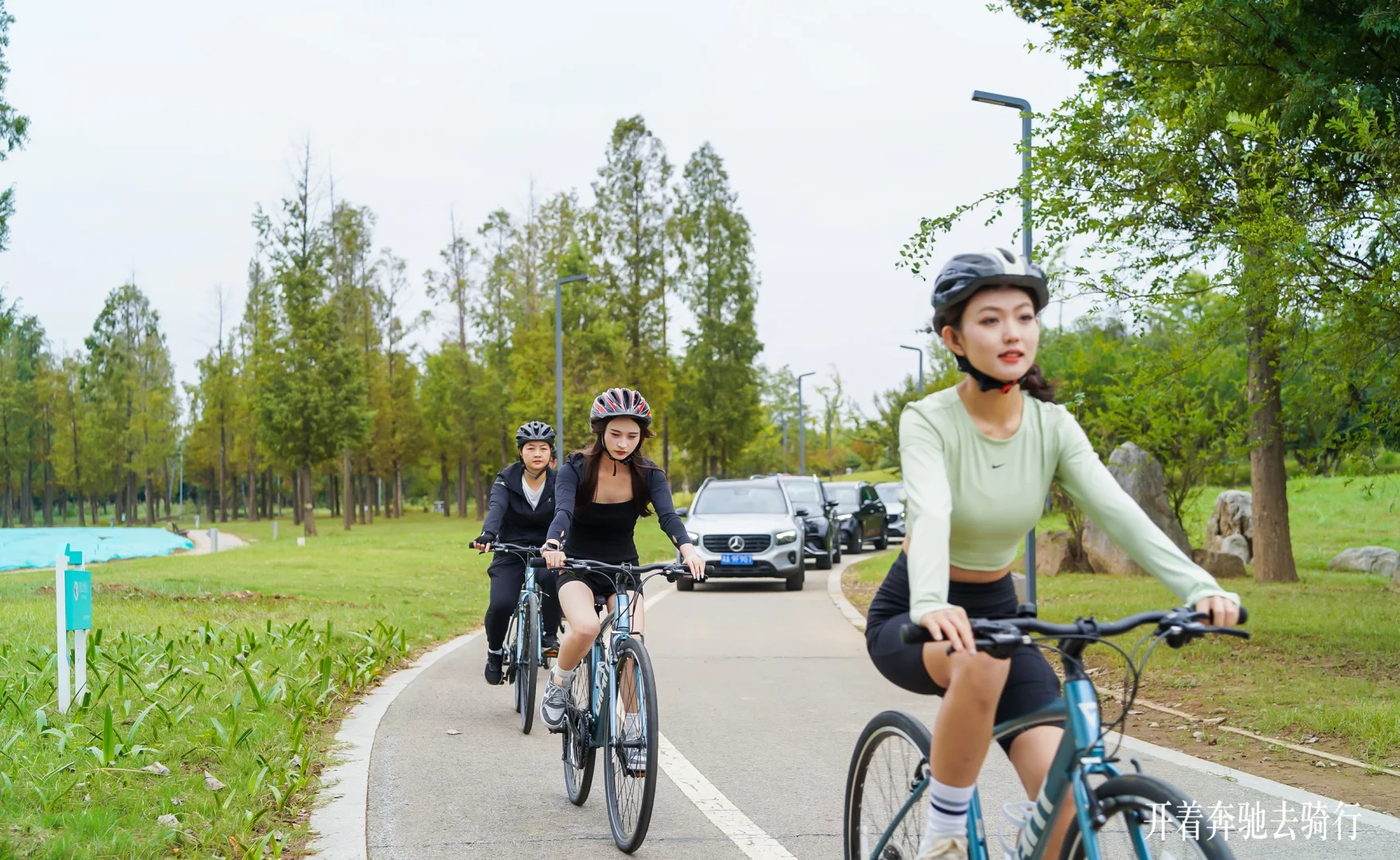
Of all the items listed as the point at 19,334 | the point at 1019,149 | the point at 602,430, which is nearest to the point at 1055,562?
the point at 1019,149

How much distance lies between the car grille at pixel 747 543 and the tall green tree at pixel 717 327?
3661 centimetres

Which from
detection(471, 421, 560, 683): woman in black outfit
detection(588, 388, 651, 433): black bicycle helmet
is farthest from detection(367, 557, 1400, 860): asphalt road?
detection(588, 388, 651, 433): black bicycle helmet

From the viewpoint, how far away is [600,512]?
638 cm

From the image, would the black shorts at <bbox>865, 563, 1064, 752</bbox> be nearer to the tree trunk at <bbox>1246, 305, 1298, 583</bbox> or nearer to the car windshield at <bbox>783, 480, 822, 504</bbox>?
the tree trunk at <bbox>1246, 305, 1298, 583</bbox>

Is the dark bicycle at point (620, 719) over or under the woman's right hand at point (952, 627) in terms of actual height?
under

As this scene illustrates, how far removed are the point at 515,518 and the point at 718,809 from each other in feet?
11.2

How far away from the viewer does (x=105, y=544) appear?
4072 cm

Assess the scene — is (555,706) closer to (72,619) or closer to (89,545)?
(72,619)

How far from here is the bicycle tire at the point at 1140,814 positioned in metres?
2.46

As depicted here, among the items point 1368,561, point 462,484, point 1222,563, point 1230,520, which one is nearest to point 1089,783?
point 1222,563

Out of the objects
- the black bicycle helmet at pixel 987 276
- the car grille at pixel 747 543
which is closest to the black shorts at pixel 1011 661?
the black bicycle helmet at pixel 987 276

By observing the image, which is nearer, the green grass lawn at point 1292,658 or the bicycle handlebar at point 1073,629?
the bicycle handlebar at point 1073,629

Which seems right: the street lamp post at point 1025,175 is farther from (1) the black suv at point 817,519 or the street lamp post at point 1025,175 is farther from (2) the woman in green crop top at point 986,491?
(1) the black suv at point 817,519

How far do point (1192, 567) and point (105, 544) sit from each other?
4265 cm
